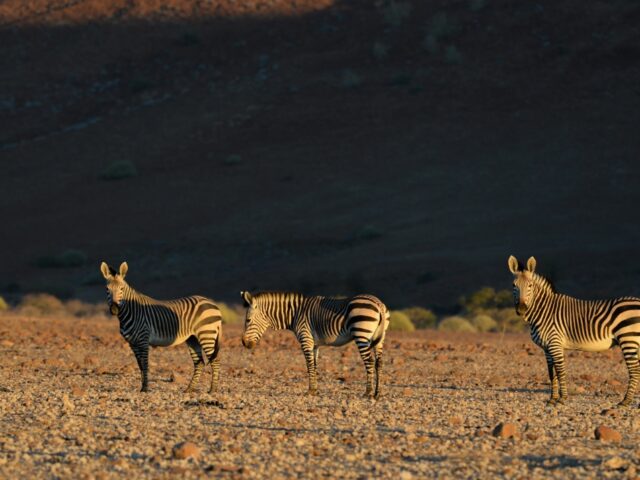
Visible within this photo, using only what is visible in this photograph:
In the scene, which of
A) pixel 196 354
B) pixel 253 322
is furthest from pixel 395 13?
A: pixel 196 354

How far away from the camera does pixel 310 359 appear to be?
670 inches

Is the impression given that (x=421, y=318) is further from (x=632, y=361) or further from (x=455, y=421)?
(x=455, y=421)

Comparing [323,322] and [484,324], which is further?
[484,324]

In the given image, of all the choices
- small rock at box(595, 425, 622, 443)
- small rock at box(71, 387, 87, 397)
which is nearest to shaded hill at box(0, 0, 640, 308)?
small rock at box(71, 387, 87, 397)

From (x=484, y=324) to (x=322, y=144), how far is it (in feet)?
110

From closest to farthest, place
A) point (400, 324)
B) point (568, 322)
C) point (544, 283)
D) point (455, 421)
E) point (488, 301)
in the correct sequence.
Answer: point (455, 421) → point (568, 322) → point (544, 283) → point (400, 324) → point (488, 301)

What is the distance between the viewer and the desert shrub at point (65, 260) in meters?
56.0

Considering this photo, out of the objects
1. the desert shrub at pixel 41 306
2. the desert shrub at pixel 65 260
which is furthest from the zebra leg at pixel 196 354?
the desert shrub at pixel 65 260

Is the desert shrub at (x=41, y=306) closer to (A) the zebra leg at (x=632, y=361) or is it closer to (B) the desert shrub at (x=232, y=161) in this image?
(A) the zebra leg at (x=632, y=361)

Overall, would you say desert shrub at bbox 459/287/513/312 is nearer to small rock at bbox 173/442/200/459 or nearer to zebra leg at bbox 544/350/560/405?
zebra leg at bbox 544/350/560/405

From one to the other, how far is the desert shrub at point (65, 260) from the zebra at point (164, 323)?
130ft

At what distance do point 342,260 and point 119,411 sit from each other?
3817cm

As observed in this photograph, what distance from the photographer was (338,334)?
1702 centimetres

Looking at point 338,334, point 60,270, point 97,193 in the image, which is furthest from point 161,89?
point 338,334
